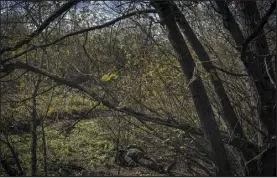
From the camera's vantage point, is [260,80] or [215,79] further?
[215,79]

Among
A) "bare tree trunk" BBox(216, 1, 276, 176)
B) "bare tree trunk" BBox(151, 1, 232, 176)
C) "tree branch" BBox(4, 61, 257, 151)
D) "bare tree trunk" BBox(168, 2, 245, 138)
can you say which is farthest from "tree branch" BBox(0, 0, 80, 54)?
"bare tree trunk" BBox(216, 1, 276, 176)

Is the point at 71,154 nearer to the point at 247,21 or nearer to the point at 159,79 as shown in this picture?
the point at 159,79

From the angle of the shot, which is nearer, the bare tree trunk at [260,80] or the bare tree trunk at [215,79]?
the bare tree trunk at [260,80]

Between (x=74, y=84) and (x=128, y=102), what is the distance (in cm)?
93

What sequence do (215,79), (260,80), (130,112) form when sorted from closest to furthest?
(130,112) → (260,80) → (215,79)

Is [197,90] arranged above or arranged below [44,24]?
below

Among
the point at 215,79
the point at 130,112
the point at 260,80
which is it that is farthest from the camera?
the point at 215,79

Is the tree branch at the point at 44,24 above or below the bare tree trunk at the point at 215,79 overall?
above

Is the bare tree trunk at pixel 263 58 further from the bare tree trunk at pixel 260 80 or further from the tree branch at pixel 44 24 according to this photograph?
the tree branch at pixel 44 24

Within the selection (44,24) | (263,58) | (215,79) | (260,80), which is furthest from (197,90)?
(44,24)

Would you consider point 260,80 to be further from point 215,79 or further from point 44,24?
point 44,24

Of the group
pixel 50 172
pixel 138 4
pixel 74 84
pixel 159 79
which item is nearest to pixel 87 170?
pixel 50 172

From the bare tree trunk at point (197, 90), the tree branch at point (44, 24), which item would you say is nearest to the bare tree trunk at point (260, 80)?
the bare tree trunk at point (197, 90)

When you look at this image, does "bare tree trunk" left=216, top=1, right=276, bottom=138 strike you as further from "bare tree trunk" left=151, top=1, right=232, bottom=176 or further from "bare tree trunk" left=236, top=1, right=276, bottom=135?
"bare tree trunk" left=151, top=1, right=232, bottom=176
